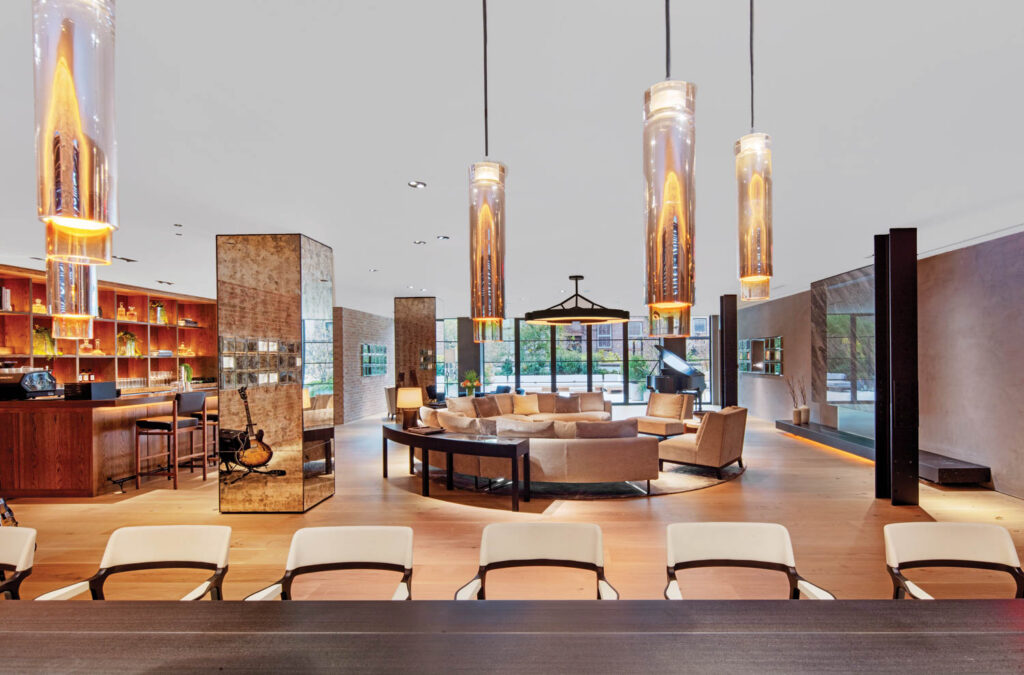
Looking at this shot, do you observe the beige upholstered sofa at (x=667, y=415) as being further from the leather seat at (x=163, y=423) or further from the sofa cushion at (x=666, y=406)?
the leather seat at (x=163, y=423)

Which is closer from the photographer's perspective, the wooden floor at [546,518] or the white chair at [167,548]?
the white chair at [167,548]

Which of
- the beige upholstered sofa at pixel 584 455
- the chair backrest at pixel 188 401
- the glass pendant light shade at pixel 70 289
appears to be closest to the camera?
the glass pendant light shade at pixel 70 289

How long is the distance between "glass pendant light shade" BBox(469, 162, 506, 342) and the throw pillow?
15.1ft

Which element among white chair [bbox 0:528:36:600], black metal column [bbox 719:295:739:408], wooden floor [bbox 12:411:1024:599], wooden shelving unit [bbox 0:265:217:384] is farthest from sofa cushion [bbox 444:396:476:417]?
white chair [bbox 0:528:36:600]

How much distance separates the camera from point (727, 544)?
7.66 feet

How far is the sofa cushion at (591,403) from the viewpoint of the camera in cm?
1035

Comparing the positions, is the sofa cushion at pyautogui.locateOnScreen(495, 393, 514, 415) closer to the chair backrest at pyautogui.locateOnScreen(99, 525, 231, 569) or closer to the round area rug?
the round area rug

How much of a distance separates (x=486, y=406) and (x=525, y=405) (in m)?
0.96

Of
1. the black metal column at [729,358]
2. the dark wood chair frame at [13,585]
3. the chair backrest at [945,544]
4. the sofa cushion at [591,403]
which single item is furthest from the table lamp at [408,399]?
the black metal column at [729,358]

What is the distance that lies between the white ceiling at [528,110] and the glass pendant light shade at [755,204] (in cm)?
99

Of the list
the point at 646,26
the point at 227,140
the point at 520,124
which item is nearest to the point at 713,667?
the point at 646,26

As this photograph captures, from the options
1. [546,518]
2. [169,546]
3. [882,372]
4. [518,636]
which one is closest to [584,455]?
[546,518]

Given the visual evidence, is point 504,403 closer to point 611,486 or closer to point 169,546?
point 611,486

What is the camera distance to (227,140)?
10.4ft
